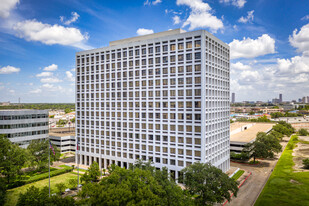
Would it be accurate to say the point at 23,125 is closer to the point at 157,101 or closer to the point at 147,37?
the point at 157,101

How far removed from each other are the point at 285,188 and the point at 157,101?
43621mm

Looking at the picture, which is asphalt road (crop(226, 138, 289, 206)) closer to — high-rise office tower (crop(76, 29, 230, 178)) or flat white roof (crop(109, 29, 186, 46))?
high-rise office tower (crop(76, 29, 230, 178))

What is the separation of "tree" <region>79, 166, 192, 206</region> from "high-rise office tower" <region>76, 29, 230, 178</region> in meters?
22.6

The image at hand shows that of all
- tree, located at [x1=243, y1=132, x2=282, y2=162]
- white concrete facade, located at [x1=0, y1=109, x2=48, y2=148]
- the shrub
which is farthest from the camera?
white concrete facade, located at [x1=0, y1=109, x2=48, y2=148]

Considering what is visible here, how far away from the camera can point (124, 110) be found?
70.1m

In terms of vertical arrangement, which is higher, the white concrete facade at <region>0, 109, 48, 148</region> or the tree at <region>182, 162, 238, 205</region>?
the white concrete facade at <region>0, 109, 48, 148</region>

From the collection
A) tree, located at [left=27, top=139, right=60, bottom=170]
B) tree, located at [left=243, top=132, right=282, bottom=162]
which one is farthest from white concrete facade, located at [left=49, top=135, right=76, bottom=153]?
tree, located at [left=243, top=132, right=282, bottom=162]

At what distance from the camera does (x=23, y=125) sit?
90.4 meters

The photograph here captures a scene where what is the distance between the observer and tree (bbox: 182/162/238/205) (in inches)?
1622

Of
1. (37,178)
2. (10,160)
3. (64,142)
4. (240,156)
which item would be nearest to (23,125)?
(64,142)

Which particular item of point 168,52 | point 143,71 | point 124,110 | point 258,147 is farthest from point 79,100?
point 258,147

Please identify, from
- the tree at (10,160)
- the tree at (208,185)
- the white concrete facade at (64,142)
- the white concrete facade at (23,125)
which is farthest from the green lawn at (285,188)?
the white concrete facade at (23,125)

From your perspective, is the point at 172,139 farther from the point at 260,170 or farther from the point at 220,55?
the point at 260,170

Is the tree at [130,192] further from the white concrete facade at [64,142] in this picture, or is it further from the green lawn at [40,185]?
the white concrete facade at [64,142]
